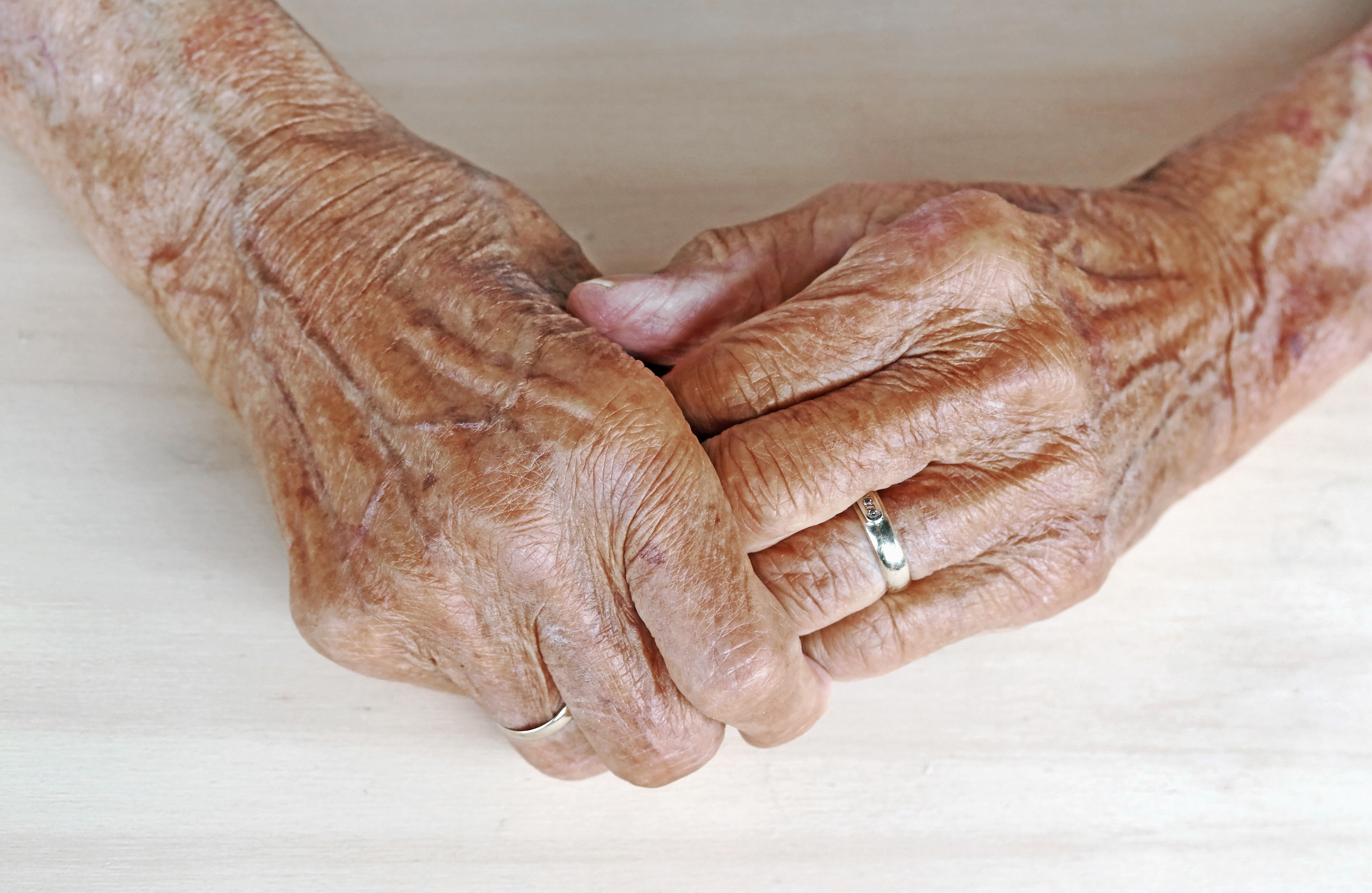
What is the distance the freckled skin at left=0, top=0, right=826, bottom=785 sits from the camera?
0.86 meters

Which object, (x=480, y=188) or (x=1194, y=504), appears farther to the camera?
(x=1194, y=504)

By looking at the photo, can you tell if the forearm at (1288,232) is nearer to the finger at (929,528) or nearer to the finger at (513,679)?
the finger at (929,528)

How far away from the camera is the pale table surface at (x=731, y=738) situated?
3.24 ft

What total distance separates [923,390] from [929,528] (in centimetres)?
13

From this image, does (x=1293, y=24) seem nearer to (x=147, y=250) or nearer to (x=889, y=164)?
(x=889, y=164)

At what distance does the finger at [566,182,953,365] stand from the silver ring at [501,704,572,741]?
358mm

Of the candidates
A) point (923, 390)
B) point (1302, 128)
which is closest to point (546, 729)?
point (923, 390)

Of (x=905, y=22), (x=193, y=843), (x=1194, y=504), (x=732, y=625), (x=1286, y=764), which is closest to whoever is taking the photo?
(x=732, y=625)

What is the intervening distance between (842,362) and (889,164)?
46 cm

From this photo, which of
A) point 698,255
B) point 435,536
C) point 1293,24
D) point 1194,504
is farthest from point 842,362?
point 1293,24

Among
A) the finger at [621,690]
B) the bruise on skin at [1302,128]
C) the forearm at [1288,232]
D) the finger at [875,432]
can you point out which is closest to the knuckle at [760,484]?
the finger at [875,432]

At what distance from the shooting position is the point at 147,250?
105cm

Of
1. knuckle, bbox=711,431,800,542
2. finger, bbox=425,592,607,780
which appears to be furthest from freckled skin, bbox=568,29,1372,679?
finger, bbox=425,592,607,780

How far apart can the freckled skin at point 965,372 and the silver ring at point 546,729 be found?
0.76ft
